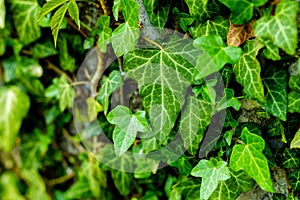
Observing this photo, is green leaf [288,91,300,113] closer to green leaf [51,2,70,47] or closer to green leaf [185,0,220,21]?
green leaf [185,0,220,21]

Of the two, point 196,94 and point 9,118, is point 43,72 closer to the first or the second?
point 9,118

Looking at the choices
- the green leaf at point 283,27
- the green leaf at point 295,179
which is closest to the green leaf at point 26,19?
the green leaf at point 283,27

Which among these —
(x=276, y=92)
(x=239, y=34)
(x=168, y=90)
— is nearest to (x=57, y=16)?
(x=168, y=90)

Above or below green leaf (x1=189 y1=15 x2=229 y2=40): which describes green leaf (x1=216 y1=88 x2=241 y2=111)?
below

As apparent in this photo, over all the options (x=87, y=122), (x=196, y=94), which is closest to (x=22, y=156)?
(x=87, y=122)

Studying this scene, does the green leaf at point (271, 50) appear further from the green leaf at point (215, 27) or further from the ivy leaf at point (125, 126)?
the ivy leaf at point (125, 126)

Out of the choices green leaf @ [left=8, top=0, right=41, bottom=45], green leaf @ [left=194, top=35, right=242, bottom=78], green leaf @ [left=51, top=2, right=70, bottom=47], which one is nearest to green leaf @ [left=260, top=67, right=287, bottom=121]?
green leaf @ [left=194, top=35, right=242, bottom=78]

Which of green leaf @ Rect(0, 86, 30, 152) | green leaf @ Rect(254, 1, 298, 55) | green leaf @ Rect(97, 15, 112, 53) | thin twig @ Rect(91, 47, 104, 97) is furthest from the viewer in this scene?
green leaf @ Rect(0, 86, 30, 152)
